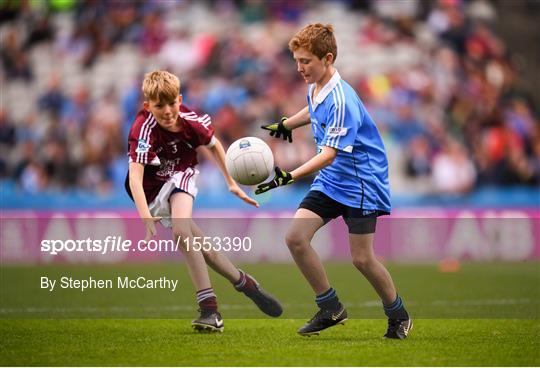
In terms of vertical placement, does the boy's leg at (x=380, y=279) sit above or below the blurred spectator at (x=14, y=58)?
below

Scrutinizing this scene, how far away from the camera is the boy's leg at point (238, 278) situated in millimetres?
7953

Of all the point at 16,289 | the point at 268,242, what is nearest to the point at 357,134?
the point at 16,289

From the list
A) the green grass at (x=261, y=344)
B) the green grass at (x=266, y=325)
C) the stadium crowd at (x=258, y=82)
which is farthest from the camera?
the stadium crowd at (x=258, y=82)

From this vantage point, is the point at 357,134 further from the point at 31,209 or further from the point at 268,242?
the point at 31,209

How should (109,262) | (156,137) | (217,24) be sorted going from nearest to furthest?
(156,137)
(109,262)
(217,24)

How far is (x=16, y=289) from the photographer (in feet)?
36.2

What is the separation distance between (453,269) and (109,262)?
4.59m

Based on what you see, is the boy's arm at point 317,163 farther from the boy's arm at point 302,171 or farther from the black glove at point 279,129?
the black glove at point 279,129

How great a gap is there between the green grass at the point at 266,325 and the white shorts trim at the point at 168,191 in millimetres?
873

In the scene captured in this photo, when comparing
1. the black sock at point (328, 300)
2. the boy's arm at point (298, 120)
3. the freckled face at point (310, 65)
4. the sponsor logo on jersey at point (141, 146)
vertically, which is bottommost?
the black sock at point (328, 300)

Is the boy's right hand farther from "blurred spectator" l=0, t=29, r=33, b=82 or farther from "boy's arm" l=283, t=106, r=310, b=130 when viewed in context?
"blurred spectator" l=0, t=29, r=33, b=82

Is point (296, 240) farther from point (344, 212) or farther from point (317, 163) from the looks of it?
point (317, 163)

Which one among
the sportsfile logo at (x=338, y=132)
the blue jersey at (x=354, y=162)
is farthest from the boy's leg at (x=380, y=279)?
the sportsfile logo at (x=338, y=132)

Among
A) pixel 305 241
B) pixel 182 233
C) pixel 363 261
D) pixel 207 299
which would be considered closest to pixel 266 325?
pixel 207 299
